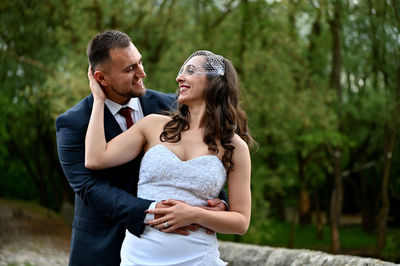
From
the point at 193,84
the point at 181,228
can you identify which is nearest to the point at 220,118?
the point at 193,84

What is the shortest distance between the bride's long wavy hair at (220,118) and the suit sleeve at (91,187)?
0.38m

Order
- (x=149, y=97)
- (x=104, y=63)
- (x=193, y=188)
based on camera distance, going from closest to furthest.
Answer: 1. (x=193, y=188)
2. (x=104, y=63)
3. (x=149, y=97)

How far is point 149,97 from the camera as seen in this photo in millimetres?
3449

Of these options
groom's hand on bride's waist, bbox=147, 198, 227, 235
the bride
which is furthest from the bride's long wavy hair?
groom's hand on bride's waist, bbox=147, 198, 227, 235

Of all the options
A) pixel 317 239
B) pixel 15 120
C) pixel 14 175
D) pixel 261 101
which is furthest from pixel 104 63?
pixel 14 175

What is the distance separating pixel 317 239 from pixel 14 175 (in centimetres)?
1313

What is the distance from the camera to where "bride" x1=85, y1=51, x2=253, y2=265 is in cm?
269

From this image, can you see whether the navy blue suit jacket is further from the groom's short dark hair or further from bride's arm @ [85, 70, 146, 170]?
the groom's short dark hair

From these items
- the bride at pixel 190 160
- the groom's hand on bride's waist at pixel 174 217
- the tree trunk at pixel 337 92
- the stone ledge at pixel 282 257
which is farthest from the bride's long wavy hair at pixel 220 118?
the tree trunk at pixel 337 92

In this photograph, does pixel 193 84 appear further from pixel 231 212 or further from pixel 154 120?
pixel 231 212

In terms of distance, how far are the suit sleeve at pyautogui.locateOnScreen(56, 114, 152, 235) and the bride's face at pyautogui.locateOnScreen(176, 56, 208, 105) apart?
0.58 metres

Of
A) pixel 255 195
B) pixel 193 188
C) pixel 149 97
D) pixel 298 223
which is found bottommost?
pixel 298 223

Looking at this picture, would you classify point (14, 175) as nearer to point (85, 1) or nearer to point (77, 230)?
point (85, 1)

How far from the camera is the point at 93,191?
9.53 feet
